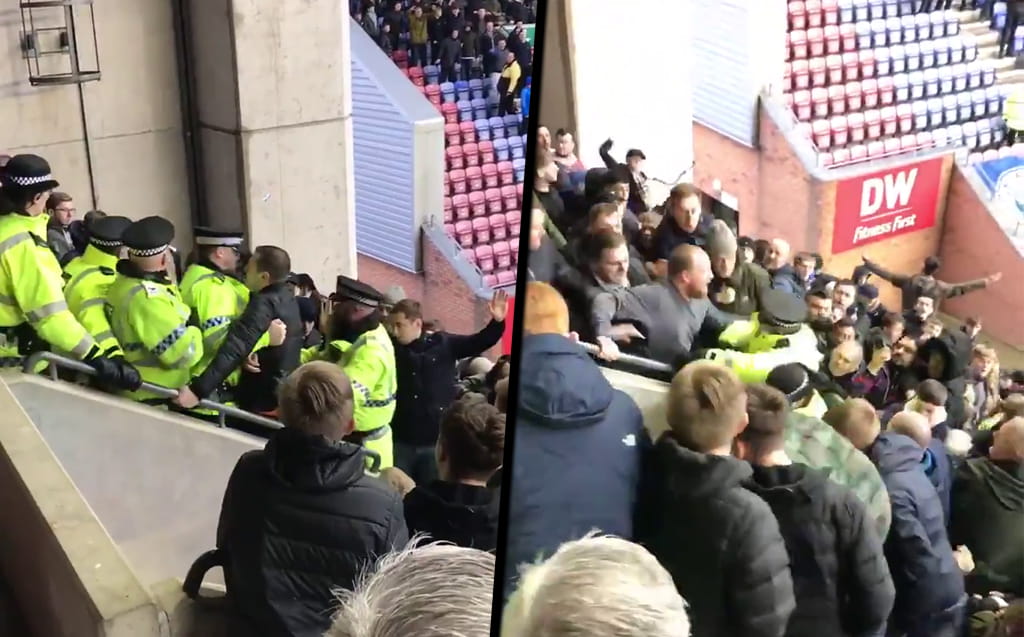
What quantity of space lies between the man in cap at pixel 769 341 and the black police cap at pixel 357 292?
1.13 m

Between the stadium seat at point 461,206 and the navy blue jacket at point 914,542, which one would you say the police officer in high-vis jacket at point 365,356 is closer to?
the stadium seat at point 461,206

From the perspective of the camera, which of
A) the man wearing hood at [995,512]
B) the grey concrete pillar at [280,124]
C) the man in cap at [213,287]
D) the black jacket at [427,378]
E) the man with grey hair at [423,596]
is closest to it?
the man wearing hood at [995,512]

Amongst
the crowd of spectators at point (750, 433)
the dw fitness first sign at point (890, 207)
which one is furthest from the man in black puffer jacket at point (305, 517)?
the dw fitness first sign at point (890, 207)

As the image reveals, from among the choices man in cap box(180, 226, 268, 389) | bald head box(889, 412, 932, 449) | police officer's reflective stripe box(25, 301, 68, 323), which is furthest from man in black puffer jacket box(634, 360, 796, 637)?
police officer's reflective stripe box(25, 301, 68, 323)

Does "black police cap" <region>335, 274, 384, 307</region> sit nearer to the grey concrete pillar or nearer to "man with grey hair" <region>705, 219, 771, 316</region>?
the grey concrete pillar

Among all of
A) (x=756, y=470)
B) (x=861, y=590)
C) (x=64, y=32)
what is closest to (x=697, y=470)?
(x=756, y=470)

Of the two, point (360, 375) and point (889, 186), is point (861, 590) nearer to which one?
point (889, 186)

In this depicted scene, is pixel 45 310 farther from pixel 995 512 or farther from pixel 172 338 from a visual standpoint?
pixel 995 512

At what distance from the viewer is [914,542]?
725 millimetres

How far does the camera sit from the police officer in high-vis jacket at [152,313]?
79.6 inches

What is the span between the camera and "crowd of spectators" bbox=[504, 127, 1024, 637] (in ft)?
2.31

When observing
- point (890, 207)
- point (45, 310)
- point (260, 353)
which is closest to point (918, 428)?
point (890, 207)

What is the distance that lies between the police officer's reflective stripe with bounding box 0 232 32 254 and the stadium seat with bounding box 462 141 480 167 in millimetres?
1081

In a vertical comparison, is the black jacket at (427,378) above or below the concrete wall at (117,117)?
below
